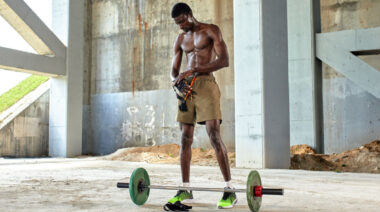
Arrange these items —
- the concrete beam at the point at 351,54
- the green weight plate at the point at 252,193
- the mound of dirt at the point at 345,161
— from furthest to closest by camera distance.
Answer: the concrete beam at the point at 351,54
the mound of dirt at the point at 345,161
the green weight plate at the point at 252,193

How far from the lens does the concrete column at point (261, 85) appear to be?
8422mm

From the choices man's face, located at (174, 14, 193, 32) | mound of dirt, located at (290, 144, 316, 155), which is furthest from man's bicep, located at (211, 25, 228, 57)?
mound of dirt, located at (290, 144, 316, 155)

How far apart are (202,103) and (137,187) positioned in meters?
0.94

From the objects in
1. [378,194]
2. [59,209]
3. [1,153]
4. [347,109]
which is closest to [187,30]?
[59,209]

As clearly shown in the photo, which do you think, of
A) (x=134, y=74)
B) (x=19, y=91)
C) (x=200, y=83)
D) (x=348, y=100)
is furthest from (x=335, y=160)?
(x=19, y=91)

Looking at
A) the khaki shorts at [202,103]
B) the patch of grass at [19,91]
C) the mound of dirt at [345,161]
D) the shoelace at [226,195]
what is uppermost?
the patch of grass at [19,91]

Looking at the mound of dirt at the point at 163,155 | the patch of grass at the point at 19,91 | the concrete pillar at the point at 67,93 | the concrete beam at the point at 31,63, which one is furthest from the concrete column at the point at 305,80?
the patch of grass at the point at 19,91

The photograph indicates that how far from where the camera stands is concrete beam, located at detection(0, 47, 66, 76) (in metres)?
12.5

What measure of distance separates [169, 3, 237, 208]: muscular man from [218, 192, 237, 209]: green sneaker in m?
0.19

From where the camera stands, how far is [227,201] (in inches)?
126

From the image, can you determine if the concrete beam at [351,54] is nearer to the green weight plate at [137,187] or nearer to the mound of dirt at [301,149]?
the mound of dirt at [301,149]

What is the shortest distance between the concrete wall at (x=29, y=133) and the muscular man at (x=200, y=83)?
12160 mm

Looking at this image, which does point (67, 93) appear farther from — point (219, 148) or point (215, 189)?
point (215, 189)

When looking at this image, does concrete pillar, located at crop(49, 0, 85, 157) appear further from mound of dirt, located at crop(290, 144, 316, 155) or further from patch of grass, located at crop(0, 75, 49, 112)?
mound of dirt, located at crop(290, 144, 316, 155)
